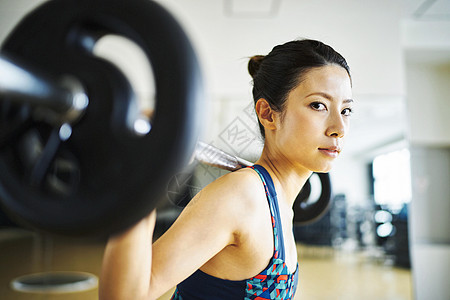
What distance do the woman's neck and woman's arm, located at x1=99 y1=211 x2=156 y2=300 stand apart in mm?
210

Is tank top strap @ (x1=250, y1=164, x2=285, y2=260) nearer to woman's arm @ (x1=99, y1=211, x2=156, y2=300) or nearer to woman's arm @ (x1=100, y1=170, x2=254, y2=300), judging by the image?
woman's arm @ (x1=100, y1=170, x2=254, y2=300)

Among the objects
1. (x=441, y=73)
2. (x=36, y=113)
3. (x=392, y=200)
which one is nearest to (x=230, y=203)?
(x=36, y=113)

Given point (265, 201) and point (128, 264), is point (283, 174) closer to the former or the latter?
point (265, 201)

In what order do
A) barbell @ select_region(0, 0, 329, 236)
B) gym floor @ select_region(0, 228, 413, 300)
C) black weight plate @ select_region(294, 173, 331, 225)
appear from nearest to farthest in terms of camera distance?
barbell @ select_region(0, 0, 329, 236)
black weight plate @ select_region(294, 173, 331, 225)
gym floor @ select_region(0, 228, 413, 300)

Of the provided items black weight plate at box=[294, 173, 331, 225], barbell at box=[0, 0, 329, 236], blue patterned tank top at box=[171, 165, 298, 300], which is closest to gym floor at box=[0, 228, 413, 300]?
black weight plate at box=[294, 173, 331, 225]

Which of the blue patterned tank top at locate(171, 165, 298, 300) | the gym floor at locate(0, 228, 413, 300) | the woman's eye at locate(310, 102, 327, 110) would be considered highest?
the woman's eye at locate(310, 102, 327, 110)

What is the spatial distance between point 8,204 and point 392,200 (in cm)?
304

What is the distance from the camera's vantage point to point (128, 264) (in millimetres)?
192

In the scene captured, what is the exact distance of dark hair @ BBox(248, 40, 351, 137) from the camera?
1.09 ft

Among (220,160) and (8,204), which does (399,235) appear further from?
(8,204)

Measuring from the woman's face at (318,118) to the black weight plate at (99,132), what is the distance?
0.20 meters

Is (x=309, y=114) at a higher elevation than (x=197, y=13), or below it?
below

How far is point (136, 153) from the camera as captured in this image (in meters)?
0.12

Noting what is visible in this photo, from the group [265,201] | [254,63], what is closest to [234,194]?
[265,201]
